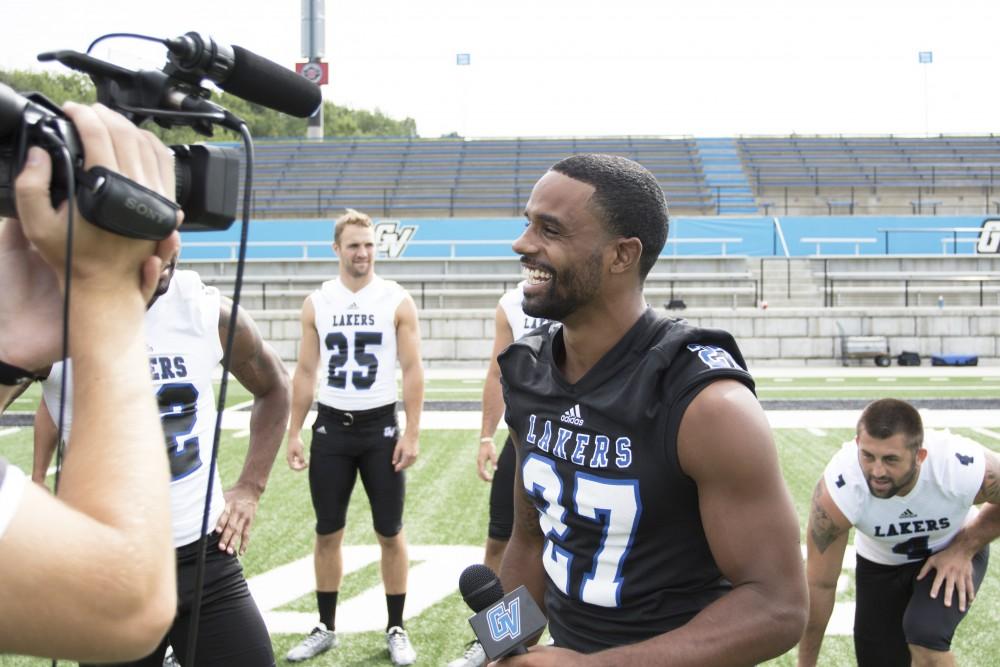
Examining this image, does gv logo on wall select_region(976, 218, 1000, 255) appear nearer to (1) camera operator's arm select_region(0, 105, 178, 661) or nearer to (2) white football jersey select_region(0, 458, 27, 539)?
(1) camera operator's arm select_region(0, 105, 178, 661)

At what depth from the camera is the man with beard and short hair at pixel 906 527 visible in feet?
11.0

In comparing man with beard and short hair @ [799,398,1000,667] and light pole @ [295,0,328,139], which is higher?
light pole @ [295,0,328,139]

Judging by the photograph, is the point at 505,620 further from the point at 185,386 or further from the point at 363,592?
the point at 363,592

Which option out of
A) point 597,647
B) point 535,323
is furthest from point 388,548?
point 597,647

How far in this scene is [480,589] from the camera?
1.76m

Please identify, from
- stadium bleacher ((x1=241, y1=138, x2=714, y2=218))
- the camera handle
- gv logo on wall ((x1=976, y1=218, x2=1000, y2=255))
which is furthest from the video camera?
stadium bleacher ((x1=241, y1=138, x2=714, y2=218))

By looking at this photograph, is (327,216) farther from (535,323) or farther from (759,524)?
(759,524)

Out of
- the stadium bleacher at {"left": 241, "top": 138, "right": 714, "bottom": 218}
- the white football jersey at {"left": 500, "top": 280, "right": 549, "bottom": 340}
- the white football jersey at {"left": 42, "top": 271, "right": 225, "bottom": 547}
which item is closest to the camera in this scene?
the white football jersey at {"left": 42, "top": 271, "right": 225, "bottom": 547}

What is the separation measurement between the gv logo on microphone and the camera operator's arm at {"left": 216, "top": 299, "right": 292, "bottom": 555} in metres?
1.49

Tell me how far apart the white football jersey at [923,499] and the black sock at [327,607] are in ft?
7.89

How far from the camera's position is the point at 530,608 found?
1695 mm

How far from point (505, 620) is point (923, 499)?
236 centimetres

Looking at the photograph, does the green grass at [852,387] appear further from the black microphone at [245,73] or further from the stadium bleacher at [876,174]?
the stadium bleacher at [876,174]

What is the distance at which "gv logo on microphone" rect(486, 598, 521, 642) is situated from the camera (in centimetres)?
167
